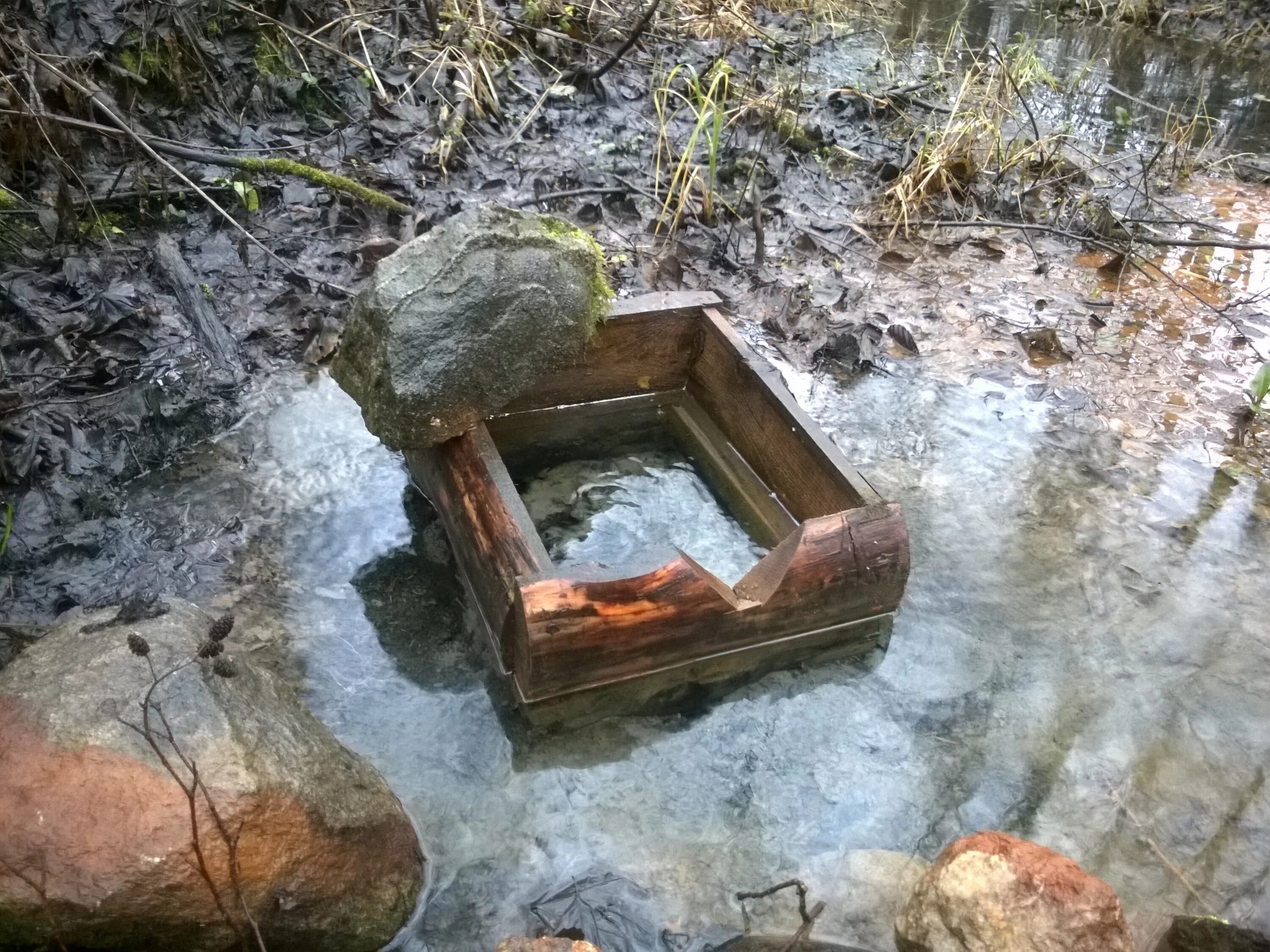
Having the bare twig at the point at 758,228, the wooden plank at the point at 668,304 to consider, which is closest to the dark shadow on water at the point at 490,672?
→ the wooden plank at the point at 668,304

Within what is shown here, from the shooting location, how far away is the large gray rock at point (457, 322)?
2.89m

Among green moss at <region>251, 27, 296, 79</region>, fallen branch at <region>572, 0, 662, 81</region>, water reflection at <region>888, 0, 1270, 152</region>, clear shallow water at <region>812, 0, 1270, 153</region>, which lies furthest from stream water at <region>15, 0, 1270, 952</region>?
water reflection at <region>888, 0, 1270, 152</region>

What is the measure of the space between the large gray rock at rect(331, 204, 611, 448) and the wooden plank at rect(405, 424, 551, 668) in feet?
0.40

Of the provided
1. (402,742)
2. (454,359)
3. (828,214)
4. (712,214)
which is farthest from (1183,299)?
(402,742)

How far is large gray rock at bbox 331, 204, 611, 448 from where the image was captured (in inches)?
114

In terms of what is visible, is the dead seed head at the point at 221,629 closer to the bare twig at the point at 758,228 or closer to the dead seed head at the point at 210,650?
the dead seed head at the point at 210,650

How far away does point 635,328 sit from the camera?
3711 mm

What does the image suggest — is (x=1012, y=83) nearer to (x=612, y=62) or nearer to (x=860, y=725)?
(x=612, y=62)

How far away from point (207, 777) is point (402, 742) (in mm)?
786

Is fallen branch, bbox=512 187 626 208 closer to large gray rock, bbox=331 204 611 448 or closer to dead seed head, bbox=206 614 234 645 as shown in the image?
large gray rock, bbox=331 204 611 448

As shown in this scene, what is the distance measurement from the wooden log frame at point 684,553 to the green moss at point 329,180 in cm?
149

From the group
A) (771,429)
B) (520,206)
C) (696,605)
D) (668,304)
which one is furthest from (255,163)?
(696,605)

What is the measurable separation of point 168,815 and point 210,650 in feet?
1.23

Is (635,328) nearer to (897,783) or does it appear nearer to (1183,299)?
(897,783)
